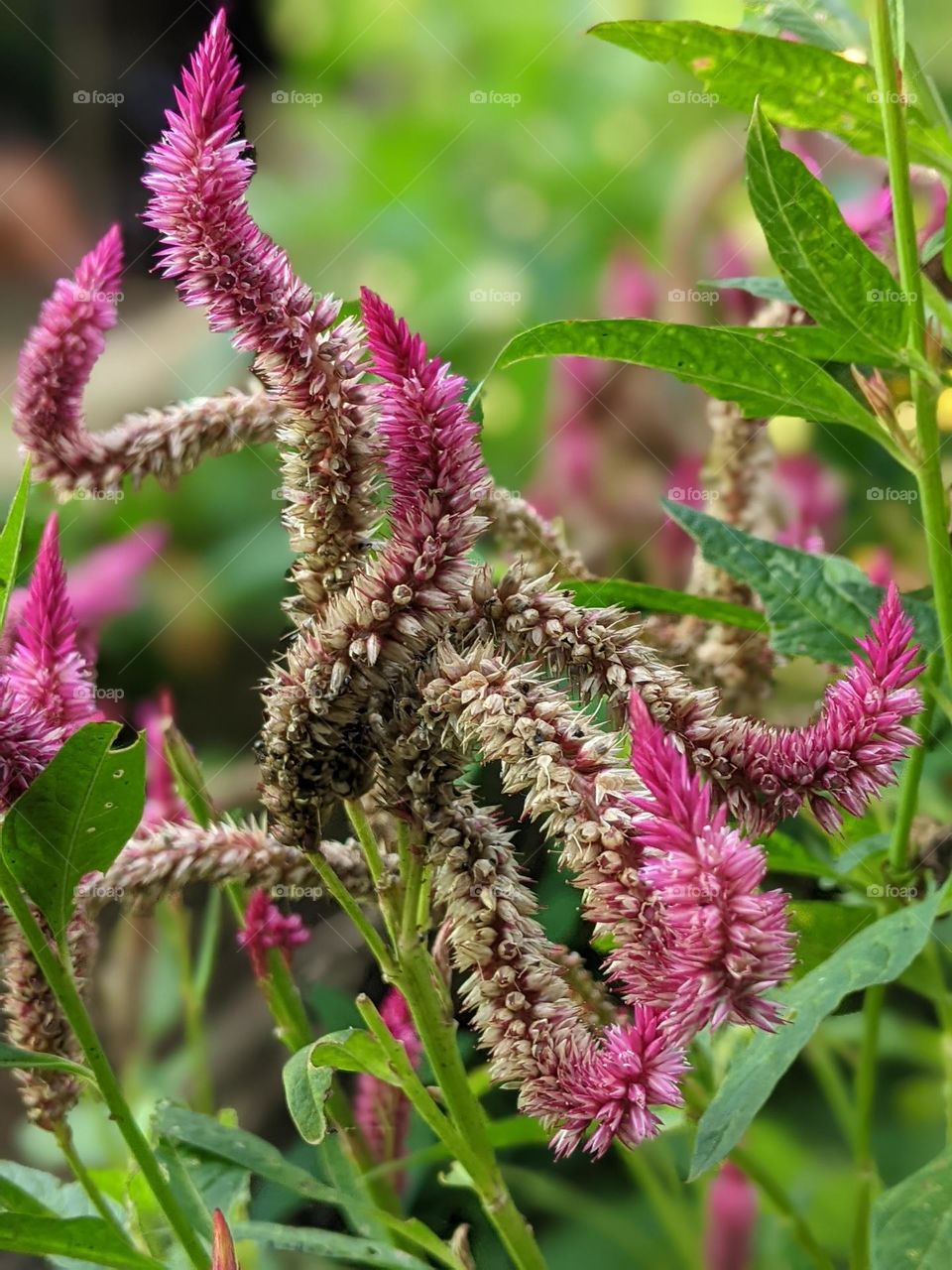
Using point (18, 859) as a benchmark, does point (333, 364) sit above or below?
above

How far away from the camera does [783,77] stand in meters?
0.54

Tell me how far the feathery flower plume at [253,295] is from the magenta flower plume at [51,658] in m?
0.11

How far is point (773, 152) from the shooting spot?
0.44 metres

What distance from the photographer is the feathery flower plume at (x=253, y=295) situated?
13.4 inches

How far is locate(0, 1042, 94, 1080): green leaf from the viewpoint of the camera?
0.43 metres

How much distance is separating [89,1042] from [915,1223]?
0.26 meters

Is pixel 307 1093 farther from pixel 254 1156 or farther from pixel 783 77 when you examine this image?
pixel 783 77

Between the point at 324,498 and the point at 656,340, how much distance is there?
161 mm

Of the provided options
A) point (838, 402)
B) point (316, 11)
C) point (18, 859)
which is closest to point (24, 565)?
point (18, 859)

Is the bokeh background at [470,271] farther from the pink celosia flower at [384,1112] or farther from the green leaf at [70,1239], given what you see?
the green leaf at [70,1239]

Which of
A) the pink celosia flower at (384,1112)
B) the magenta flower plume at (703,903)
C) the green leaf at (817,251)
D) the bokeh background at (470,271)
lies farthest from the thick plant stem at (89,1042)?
the bokeh background at (470,271)

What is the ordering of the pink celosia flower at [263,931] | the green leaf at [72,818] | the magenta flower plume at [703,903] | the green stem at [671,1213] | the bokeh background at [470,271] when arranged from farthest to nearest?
the bokeh background at [470,271]
the green stem at [671,1213]
the pink celosia flower at [263,931]
the green leaf at [72,818]
the magenta flower plume at [703,903]

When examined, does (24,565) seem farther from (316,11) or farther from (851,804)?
(316,11)

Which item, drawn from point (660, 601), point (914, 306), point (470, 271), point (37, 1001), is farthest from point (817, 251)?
point (470, 271)
